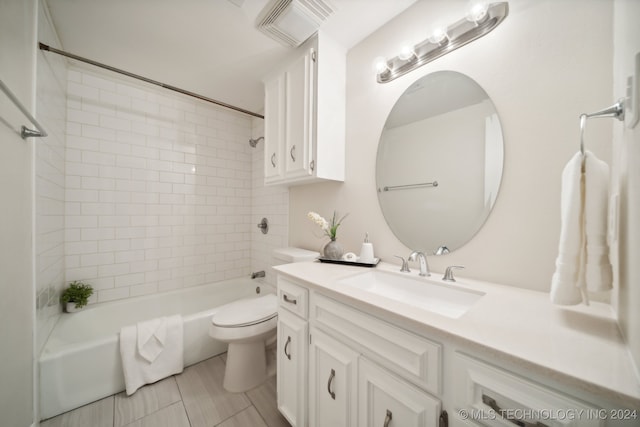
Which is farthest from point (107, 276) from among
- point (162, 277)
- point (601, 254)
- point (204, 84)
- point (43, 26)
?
point (601, 254)

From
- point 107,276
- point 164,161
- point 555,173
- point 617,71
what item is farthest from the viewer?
point 164,161

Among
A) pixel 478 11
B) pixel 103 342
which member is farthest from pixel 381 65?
pixel 103 342

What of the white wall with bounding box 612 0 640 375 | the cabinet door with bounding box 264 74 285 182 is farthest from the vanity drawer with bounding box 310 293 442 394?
the cabinet door with bounding box 264 74 285 182

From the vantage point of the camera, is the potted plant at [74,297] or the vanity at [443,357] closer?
the vanity at [443,357]

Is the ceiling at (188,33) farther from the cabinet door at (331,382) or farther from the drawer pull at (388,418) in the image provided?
the drawer pull at (388,418)

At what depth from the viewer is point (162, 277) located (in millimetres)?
2172

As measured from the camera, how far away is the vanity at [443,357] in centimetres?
43

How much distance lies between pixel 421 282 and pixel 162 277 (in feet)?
7.81

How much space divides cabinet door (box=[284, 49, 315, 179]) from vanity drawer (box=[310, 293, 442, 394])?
92cm

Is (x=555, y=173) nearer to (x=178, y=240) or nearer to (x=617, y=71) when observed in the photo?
(x=617, y=71)

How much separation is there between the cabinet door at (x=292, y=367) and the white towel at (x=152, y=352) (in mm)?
949

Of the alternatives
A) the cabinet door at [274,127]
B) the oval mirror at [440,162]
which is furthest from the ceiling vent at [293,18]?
the oval mirror at [440,162]

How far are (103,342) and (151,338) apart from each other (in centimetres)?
26

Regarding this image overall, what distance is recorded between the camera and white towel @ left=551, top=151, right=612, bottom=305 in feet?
1.81
